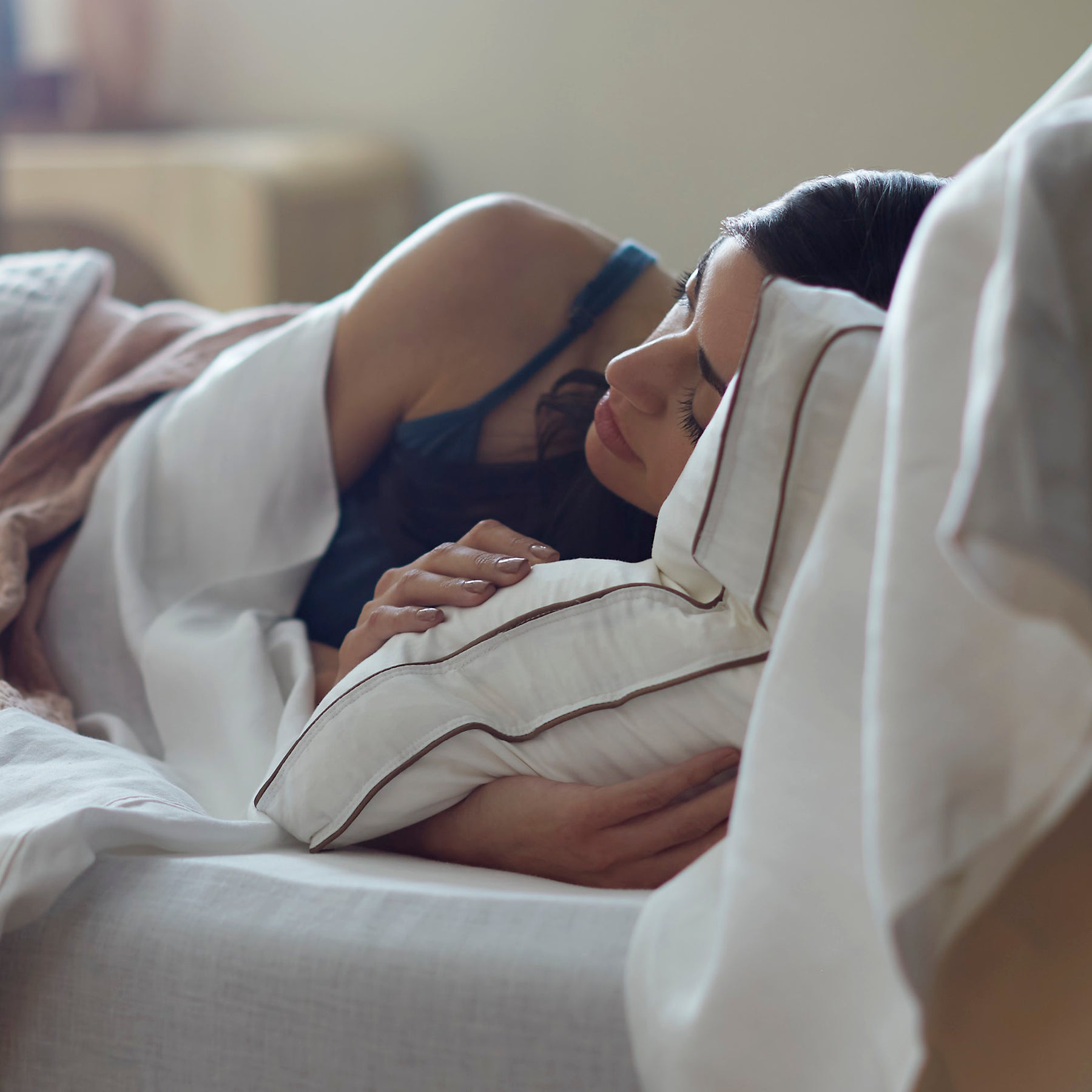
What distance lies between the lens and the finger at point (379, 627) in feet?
2.21

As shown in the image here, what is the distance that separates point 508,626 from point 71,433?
0.67 metres

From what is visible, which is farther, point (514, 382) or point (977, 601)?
point (514, 382)

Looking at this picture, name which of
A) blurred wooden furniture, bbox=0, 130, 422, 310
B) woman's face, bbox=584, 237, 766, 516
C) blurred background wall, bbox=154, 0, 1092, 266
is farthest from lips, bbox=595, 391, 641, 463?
blurred wooden furniture, bbox=0, 130, 422, 310

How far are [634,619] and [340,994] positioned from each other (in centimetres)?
24

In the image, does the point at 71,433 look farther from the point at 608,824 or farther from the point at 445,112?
the point at 445,112

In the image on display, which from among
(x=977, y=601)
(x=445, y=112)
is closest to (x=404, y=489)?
(x=977, y=601)

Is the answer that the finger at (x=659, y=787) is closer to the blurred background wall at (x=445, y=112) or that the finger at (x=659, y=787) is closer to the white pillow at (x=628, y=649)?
the white pillow at (x=628, y=649)

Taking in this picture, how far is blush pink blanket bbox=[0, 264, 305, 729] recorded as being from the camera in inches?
38.1

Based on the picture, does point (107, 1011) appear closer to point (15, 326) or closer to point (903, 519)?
point (903, 519)

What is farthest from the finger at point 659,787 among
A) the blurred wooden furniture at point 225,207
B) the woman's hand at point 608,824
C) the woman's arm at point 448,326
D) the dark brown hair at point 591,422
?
the blurred wooden furniture at point 225,207

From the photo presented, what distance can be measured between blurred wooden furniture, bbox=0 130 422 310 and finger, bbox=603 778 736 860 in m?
1.81

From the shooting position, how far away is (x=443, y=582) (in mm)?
693

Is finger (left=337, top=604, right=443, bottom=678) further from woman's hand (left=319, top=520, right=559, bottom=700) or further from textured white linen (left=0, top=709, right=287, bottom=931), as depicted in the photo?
textured white linen (left=0, top=709, right=287, bottom=931)

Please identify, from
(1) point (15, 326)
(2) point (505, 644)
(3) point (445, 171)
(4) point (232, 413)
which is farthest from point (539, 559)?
(3) point (445, 171)
